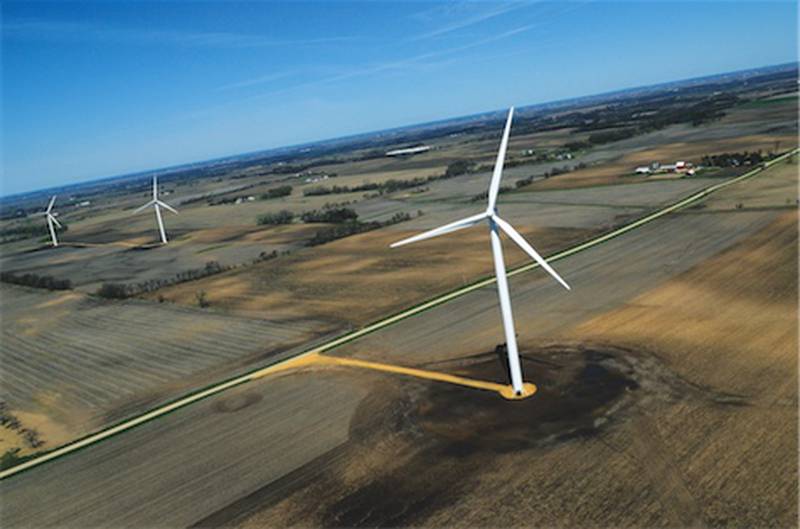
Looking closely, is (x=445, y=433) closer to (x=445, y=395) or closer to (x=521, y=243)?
(x=445, y=395)

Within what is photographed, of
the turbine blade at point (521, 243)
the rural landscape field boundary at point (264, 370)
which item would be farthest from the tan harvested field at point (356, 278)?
the turbine blade at point (521, 243)

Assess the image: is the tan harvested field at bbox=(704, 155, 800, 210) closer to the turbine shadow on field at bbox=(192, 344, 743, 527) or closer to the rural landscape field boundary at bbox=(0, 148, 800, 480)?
the rural landscape field boundary at bbox=(0, 148, 800, 480)

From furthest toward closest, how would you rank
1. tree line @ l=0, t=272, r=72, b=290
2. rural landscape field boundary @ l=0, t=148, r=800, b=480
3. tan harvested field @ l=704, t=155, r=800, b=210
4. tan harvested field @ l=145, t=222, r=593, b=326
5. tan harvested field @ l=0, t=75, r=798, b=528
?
1. tree line @ l=0, t=272, r=72, b=290
2. tan harvested field @ l=704, t=155, r=800, b=210
3. tan harvested field @ l=145, t=222, r=593, b=326
4. rural landscape field boundary @ l=0, t=148, r=800, b=480
5. tan harvested field @ l=0, t=75, r=798, b=528

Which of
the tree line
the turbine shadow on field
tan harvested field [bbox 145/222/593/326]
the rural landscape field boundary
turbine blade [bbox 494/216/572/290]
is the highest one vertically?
turbine blade [bbox 494/216/572/290]

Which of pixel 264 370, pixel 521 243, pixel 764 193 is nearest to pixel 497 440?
pixel 521 243

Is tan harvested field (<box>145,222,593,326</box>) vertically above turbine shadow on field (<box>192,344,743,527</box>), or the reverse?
tan harvested field (<box>145,222,593,326</box>)

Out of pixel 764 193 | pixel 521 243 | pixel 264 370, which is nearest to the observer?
pixel 521 243

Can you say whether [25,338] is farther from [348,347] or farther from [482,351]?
[482,351]

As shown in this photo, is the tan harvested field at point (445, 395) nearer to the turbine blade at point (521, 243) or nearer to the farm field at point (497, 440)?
the farm field at point (497, 440)

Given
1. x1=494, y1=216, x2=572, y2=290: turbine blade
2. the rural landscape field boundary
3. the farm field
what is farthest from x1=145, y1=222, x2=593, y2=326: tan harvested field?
x1=494, y1=216, x2=572, y2=290: turbine blade
